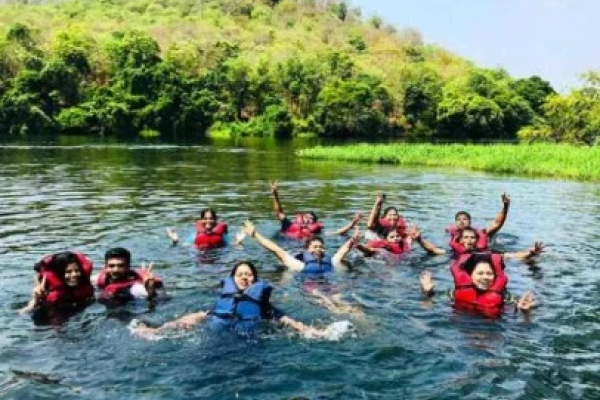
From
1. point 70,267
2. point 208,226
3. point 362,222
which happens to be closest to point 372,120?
point 362,222

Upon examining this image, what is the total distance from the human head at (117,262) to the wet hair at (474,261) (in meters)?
6.26

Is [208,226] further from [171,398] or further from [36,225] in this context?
[171,398]

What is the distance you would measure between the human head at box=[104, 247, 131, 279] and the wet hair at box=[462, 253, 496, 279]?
6.26m

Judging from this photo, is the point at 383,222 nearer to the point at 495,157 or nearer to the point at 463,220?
the point at 463,220

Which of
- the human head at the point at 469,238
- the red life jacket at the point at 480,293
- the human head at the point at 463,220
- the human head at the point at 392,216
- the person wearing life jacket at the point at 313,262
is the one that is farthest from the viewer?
the human head at the point at 392,216

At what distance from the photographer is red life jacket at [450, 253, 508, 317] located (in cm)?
1238

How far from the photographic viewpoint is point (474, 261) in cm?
1285

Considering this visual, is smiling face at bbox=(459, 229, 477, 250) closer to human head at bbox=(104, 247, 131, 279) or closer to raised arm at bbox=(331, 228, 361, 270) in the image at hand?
raised arm at bbox=(331, 228, 361, 270)

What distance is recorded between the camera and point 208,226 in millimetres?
18656

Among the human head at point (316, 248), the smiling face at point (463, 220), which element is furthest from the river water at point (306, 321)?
the smiling face at point (463, 220)

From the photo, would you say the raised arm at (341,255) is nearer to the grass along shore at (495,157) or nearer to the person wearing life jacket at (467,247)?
the person wearing life jacket at (467,247)

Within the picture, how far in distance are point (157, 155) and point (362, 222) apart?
114 ft

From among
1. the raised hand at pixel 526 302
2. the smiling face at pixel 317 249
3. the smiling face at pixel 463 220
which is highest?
the smiling face at pixel 463 220

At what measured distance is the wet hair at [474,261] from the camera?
496 inches
